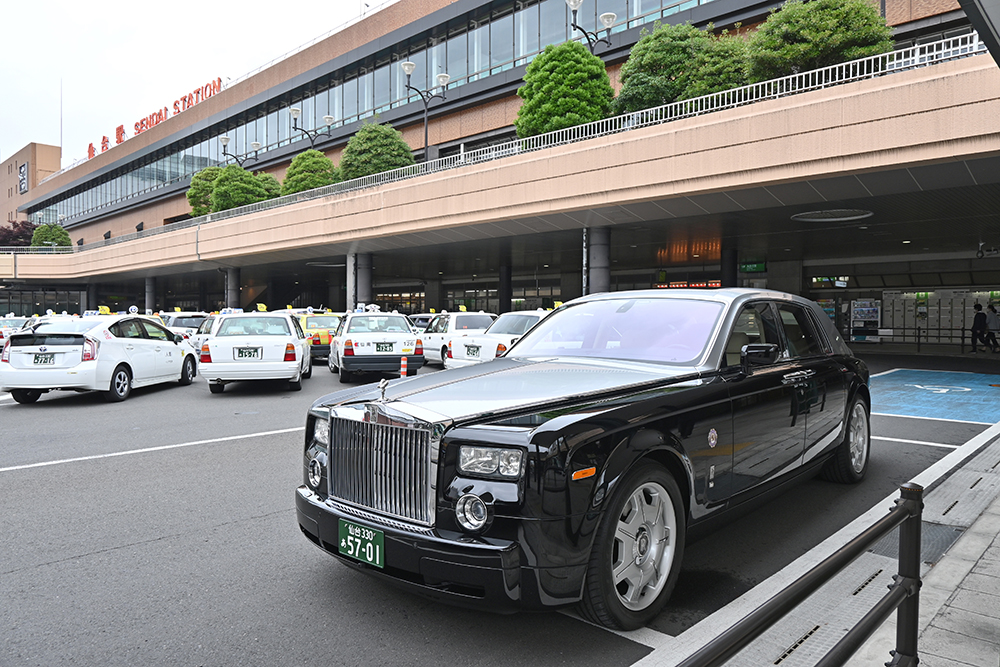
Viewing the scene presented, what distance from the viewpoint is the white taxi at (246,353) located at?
12672 mm

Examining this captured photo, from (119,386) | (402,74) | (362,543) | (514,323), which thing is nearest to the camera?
(362,543)

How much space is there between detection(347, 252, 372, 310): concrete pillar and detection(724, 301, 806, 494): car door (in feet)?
115

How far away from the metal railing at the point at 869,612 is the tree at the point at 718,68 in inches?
1012

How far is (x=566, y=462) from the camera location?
115 inches

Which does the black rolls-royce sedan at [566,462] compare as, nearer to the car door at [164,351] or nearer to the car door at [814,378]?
Answer: the car door at [814,378]

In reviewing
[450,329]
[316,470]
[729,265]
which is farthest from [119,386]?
[729,265]

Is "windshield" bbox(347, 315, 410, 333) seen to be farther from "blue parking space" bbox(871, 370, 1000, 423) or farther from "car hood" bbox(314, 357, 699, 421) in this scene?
"car hood" bbox(314, 357, 699, 421)

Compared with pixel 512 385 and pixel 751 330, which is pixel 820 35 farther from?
pixel 512 385

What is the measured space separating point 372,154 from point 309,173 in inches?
291

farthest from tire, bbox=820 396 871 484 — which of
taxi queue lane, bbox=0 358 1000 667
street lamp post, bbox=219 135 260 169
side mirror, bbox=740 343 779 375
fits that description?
street lamp post, bbox=219 135 260 169

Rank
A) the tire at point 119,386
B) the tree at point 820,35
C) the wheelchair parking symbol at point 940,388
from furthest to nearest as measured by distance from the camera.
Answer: the tree at point 820,35
the wheelchair parking symbol at point 940,388
the tire at point 119,386

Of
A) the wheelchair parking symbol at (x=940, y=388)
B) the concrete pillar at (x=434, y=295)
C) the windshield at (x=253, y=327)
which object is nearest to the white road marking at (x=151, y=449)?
the windshield at (x=253, y=327)

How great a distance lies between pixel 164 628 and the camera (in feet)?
10.9

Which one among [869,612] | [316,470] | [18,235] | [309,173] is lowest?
[869,612]
